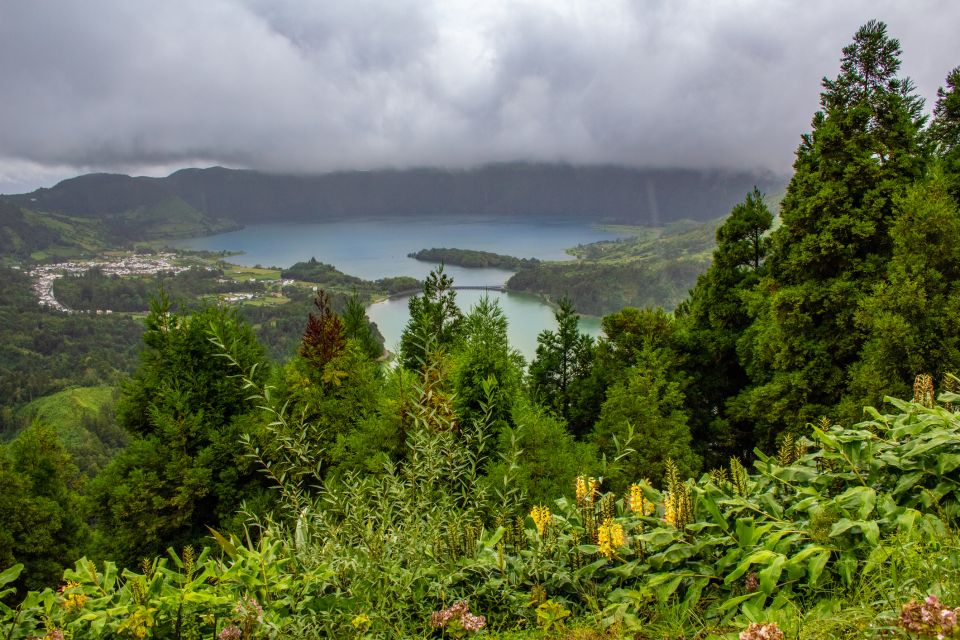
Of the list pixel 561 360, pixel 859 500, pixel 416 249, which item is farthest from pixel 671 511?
pixel 416 249

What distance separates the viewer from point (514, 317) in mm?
60094

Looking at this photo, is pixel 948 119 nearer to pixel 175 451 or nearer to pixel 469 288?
pixel 175 451

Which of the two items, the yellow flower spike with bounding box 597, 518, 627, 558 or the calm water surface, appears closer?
the yellow flower spike with bounding box 597, 518, 627, 558

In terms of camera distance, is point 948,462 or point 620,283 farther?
point 620,283

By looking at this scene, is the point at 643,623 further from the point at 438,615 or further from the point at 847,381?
the point at 847,381

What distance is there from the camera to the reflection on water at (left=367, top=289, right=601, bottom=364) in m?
48.5

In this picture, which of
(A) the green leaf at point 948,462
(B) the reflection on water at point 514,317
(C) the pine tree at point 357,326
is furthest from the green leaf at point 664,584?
(B) the reflection on water at point 514,317

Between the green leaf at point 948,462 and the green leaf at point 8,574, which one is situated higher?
the green leaf at point 948,462

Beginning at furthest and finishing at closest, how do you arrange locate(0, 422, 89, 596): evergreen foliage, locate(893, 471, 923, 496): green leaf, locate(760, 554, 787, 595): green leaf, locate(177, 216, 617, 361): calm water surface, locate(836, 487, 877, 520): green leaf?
locate(177, 216, 617, 361): calm water surface → locate(0, 422, 89, 596): evergreen foliage → locate(893, 471, 923, 496): green leaf → locate(836, 487, 877, 520): green leaf → locate(760, 554, 787, 595): green leaf

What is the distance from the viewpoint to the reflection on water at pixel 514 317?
1911 inches

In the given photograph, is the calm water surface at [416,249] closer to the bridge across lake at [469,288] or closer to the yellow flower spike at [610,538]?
the bridge across lake at [469,288]

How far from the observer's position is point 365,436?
8867 mm

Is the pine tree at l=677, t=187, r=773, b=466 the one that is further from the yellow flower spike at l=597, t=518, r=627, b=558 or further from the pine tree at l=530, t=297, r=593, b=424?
the yellow flower spike at l=597, t=518, r=627, b=558

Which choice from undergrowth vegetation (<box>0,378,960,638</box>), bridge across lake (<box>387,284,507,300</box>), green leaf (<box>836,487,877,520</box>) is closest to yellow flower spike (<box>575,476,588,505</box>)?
undergrowth vegetation (<box>0,378,960,638</box>)
